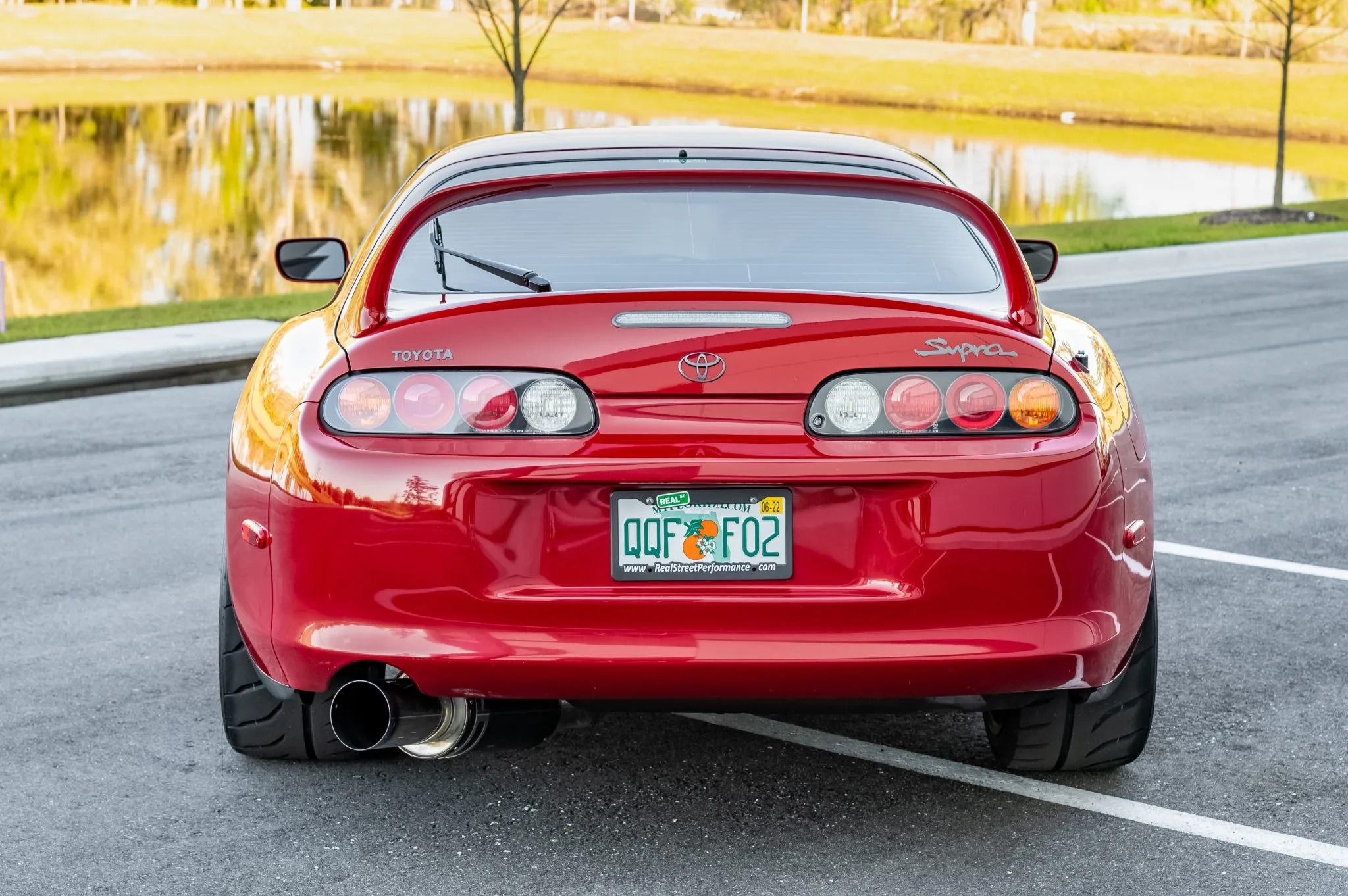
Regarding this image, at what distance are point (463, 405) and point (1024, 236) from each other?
18.2 metres

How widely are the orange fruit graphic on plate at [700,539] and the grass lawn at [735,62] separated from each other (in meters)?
59.0

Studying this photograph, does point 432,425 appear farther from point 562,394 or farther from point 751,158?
point 751,158

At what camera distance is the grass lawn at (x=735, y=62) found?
66.7 meters

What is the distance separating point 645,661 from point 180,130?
40.3m

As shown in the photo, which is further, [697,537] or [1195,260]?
[1195,260]

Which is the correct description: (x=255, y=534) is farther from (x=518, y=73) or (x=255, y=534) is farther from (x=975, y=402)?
(x=518, y=73)

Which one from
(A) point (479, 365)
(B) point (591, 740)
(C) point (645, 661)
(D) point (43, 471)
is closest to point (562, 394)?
(A) point (479, 365)

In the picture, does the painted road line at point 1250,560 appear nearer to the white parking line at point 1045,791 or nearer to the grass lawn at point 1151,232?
the white parking line at point 1045,791

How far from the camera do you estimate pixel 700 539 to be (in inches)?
141

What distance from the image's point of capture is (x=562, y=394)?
3.61m

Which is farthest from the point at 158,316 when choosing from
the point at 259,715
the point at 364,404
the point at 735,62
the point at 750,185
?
the point at 735,62

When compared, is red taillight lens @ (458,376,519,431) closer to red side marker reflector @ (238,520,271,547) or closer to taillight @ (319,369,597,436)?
taillight @ (319,369,597,436)

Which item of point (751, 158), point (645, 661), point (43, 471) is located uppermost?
point (751, 158)

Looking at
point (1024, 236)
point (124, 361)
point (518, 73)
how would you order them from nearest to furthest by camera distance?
1. point (124, 361)
2. point (518, 73)
3. point (1024, 236)
